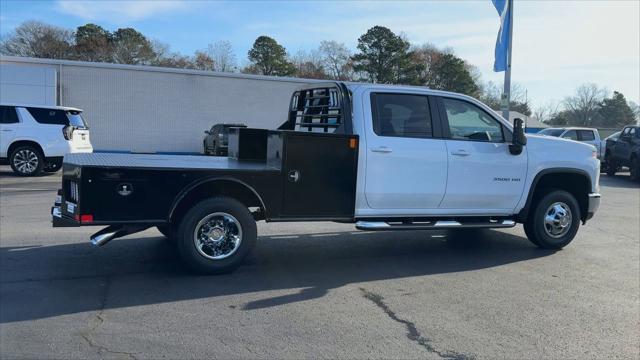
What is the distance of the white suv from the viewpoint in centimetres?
1579

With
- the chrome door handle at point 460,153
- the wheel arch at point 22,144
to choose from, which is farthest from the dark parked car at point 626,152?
the wheel arch at point 22,144

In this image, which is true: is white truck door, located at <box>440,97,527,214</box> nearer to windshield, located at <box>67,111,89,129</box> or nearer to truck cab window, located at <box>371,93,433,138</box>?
truck cab window, located at <box>371,93,433,138</box>

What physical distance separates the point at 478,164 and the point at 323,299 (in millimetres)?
3016

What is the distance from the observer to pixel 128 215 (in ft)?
19.2

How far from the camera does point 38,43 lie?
56750 millimetres

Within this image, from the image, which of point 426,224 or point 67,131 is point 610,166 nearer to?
point 426,224

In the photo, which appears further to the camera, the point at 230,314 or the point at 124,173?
the point at 124,173

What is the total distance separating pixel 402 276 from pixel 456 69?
50.8 meters

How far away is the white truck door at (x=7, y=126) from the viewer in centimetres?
1570

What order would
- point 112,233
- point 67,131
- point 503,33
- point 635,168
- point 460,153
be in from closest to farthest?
1. point 112,233
2. point 460,153
3. point 67,131
4. point 503,33
5. point 635,168

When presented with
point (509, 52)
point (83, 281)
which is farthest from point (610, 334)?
point (509, 52)

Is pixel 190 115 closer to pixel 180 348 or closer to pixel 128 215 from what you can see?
pixel 128 215

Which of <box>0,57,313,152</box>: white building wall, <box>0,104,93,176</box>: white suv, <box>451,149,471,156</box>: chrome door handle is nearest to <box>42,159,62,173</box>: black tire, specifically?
<box>0,104,93,176</box>: white suv

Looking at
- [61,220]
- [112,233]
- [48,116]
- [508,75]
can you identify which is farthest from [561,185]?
[48,116]
